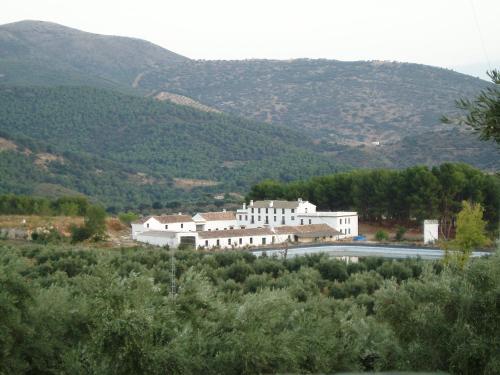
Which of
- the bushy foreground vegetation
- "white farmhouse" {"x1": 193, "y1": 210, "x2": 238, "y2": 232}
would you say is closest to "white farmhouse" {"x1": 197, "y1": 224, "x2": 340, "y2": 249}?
"white farmhouse" {"x1": 193, "y1": 210, "x2": 238, "y2": 232}

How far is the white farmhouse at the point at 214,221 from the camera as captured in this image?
185 feet

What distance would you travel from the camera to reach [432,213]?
50.4 meters

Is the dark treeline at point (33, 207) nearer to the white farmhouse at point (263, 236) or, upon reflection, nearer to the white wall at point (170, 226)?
the white wall at point (170, 226)

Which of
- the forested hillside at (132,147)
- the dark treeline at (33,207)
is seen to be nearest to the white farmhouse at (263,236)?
the dark treeline at (33,207)

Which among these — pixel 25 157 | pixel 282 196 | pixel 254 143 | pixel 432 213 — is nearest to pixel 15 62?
pixel 254 143

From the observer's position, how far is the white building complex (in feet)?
161

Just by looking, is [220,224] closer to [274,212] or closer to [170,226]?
[274,212]

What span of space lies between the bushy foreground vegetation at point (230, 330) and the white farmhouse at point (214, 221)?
4053 cm

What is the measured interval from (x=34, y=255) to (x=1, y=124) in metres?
Answer: 88.5

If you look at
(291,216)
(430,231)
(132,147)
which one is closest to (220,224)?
(291,216)

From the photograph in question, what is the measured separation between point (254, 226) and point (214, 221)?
292 centimetres

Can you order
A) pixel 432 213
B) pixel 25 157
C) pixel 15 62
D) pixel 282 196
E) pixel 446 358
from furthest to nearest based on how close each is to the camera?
pixel 15 62 < pixel 25 157 < pixel 282 196 < pixel 432 213 < pixel 446 358

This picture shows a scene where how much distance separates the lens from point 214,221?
5794 cm

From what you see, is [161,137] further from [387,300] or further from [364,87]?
[387,300]
